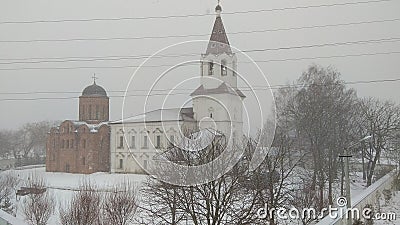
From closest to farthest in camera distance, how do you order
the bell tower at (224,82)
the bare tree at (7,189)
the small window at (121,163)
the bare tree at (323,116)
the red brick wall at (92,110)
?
1. the bell tower at (224,82)
2. the bare tree at (7,189)
3. the bare tree at (323,116)
4. the small window at (121,163)
5. the red brick wall at (92,110)

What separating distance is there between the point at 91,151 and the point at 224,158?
14.3 metres

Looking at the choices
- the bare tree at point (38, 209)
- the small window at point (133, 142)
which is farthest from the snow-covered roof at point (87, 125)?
the bare tree at point (38, 209)

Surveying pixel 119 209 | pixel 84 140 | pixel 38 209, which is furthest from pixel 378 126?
pixel 84 140

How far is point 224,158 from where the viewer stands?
16.2 feet

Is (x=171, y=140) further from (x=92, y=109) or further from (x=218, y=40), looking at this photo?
(x=92, y=109)

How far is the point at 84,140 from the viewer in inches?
735

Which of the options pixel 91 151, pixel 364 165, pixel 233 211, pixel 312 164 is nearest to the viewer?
pixel 233 211

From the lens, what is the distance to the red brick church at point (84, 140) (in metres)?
18.3

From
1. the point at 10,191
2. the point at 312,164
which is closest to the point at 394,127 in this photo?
the point at 312,164

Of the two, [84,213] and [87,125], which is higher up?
[87,125]

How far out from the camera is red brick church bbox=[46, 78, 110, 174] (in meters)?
18.3

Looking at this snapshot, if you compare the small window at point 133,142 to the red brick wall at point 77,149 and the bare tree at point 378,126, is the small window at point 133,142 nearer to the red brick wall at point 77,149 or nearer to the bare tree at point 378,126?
the red brick wall at point 77,149

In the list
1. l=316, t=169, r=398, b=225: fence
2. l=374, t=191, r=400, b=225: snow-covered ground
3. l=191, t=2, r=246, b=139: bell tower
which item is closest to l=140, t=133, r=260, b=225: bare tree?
l=191, t=2, r=246, b=139: bell tower

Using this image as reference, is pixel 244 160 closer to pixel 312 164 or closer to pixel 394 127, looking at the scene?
pixel 312 164
